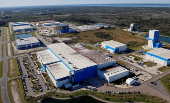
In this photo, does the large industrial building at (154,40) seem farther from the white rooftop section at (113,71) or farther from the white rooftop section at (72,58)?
the white rooftop section at (72,58)

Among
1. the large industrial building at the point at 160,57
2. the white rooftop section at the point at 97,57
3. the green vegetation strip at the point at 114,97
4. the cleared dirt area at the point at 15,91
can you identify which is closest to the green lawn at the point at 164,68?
the large industrial building at the point at 160,57

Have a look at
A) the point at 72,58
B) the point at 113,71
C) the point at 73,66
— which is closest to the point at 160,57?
the point at 113,71

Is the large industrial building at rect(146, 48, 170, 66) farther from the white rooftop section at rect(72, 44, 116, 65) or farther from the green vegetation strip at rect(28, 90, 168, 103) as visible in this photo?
the green vegetation strip at rect(28, 90, 168, 103)

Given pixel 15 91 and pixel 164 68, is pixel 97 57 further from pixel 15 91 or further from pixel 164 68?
pixel 15 91

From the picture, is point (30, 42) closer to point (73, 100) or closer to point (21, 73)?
point (21, 73)

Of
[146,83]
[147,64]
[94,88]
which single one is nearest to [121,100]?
[94,88]

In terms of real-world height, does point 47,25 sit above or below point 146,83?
above

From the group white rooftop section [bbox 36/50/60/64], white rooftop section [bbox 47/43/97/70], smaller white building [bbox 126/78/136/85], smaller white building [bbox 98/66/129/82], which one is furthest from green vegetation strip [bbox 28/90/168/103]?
white rooftop section [bbox 36/50/60/64]
